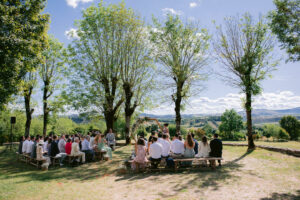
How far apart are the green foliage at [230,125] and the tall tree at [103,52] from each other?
68.8m

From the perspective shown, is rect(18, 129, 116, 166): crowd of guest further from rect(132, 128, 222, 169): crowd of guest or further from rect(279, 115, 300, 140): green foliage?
rect(279, 115, 300, 140): green foliage

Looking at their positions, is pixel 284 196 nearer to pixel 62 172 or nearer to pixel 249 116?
pixel 62 172

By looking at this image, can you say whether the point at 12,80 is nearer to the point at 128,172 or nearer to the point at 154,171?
the point at 128,172

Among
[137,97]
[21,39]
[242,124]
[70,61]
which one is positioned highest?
[70,61]

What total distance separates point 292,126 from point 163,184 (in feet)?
352

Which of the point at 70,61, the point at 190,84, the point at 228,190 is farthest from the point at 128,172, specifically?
the point at 70,61

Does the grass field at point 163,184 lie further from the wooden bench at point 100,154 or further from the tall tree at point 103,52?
the tall tree at point 103,52

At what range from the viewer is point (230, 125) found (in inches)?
3155

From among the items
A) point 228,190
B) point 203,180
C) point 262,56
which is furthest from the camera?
point 262,56

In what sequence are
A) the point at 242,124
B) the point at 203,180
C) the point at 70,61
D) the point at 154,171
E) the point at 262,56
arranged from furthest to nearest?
the point at 242,124, the point at 70,61, the point at 262,56, the point at 154,171, the point at 203,180

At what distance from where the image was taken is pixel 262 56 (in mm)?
16656

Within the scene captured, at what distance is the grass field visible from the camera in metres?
6.86

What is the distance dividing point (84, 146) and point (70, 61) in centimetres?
1205

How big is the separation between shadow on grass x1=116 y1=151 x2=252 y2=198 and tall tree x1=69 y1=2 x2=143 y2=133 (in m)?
12.7
